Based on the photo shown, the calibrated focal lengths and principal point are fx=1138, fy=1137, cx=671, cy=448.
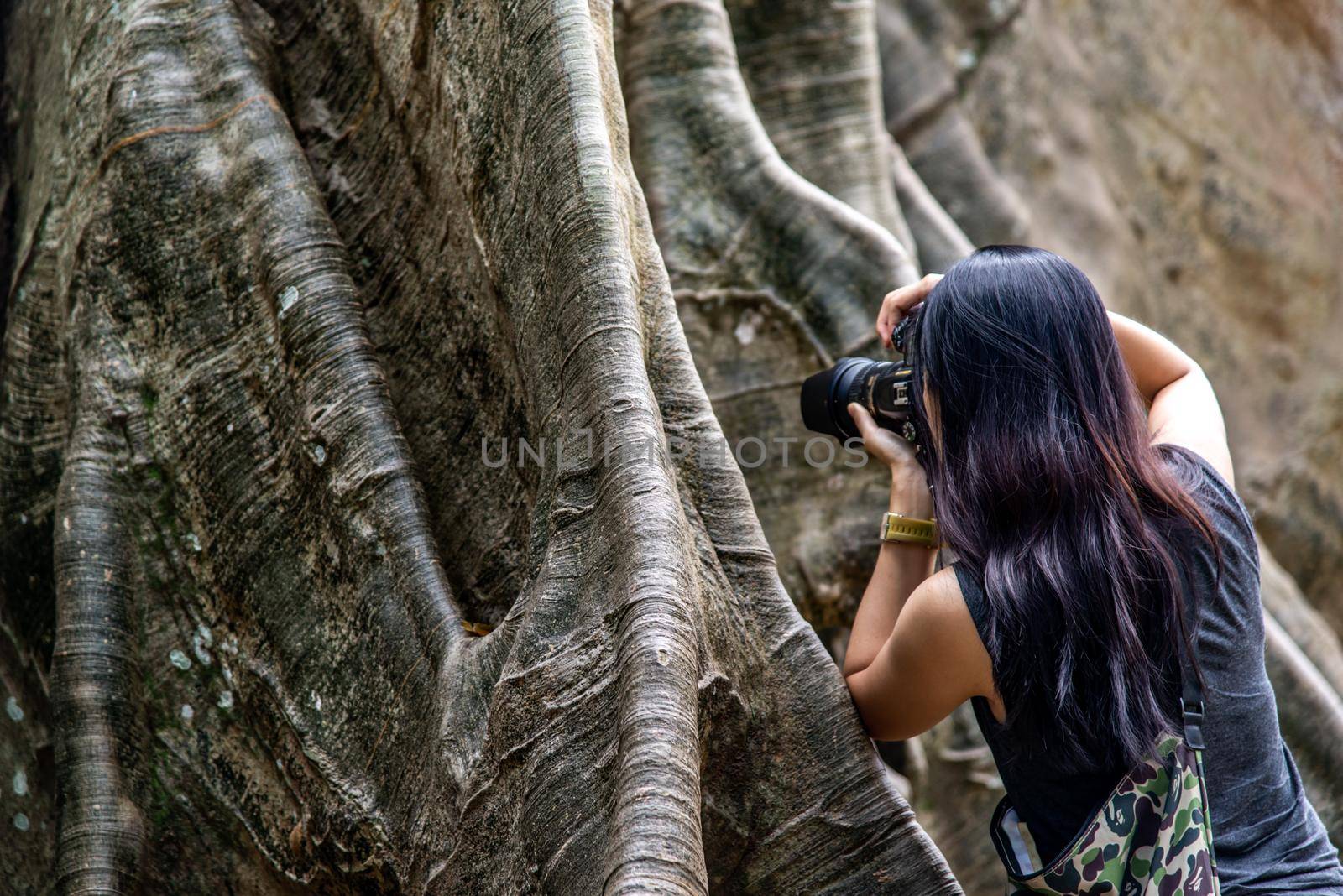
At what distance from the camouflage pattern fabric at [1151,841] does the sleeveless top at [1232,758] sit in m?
0.03

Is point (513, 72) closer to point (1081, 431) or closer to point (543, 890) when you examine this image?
point (1081, 431)

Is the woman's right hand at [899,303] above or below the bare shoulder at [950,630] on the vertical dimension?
above

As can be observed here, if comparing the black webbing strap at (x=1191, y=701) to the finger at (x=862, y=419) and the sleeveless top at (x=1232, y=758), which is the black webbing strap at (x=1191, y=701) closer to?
the sleeveless top at (x=1232, y=758)

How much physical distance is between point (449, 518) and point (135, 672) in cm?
64

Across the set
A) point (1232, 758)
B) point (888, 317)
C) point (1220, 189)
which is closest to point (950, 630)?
point (1232, 758)

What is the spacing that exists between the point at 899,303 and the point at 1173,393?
45 cm

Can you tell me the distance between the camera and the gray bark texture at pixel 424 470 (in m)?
1.56

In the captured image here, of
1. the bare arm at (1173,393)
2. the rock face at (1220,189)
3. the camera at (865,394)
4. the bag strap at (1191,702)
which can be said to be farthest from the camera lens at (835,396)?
the rock face at (1220,189)

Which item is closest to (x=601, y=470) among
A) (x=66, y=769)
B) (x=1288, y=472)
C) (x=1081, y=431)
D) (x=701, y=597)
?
(x=701, y=597)

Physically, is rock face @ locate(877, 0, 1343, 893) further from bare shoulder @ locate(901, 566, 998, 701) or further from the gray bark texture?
bare shoulder @ locate(901, 566, 998, 701)

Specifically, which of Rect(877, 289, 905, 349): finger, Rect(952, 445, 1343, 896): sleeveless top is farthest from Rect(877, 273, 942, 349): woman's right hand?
Rect(952, 445, 1343, 896): sleeveless top

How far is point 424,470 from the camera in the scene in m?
2.03

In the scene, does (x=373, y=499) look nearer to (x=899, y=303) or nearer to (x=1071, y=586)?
(x=899, y=303)

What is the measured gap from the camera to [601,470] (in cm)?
157
